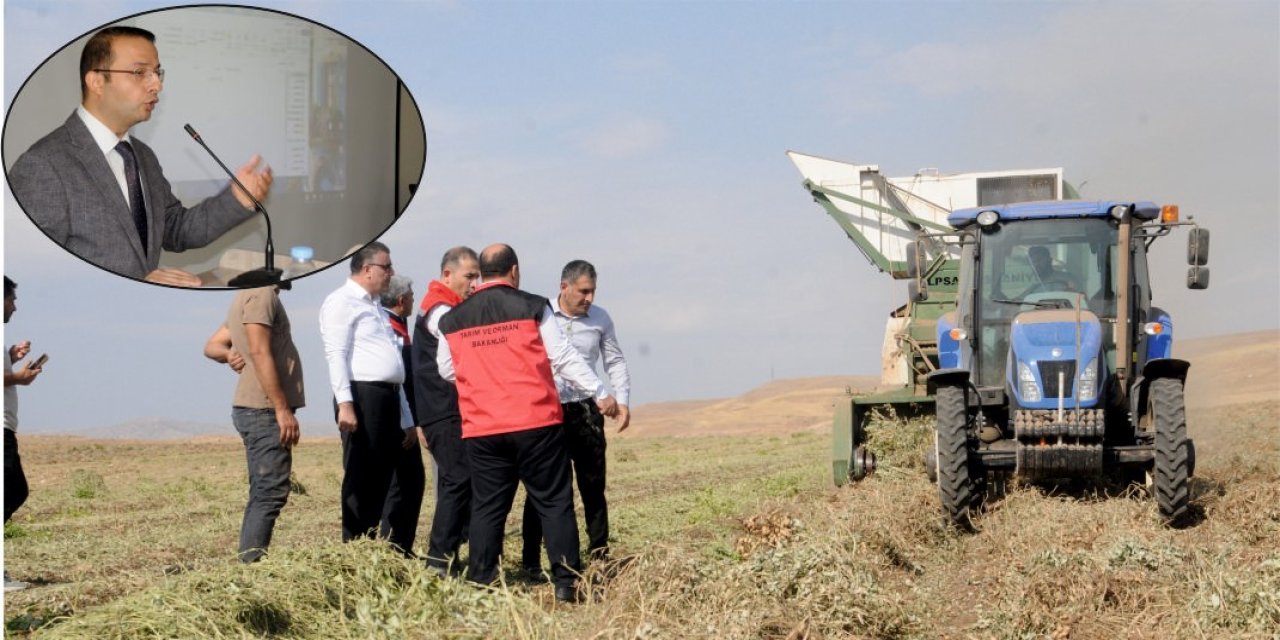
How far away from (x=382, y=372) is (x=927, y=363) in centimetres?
733

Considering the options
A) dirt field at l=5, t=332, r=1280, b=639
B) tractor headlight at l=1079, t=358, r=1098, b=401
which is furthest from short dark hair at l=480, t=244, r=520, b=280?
tractor headlight at l=1079, t=358, r=1098, b=401

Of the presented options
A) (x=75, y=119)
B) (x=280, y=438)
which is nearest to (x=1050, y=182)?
(x=280, y=438)

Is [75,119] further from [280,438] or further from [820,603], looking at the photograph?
[280,438]

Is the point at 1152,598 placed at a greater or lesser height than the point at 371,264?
lesser

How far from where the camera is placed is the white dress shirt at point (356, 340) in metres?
7.13

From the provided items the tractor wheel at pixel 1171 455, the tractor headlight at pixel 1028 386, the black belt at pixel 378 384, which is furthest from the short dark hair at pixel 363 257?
the tractor wheel at pixel 1171 455

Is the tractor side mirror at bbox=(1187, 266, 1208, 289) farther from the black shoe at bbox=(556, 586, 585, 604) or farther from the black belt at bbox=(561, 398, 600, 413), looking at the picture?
the black shoe at bbox=(556, 586, 585, 604)

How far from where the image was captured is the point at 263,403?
6754 millimetres

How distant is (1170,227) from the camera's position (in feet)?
32.2

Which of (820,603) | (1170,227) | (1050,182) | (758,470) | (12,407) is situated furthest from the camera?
(758,470)

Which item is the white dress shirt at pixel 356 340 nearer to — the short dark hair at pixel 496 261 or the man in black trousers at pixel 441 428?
the man in black trousers at pixel 441 428

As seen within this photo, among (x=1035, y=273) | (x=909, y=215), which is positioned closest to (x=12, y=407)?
(x=1035, y=273)

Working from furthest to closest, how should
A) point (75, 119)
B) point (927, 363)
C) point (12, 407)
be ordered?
point (927, 363), point (12, 407), point (75, 119)

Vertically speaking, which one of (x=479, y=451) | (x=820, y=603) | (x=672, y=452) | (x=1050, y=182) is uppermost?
(x=1050, y=182)
